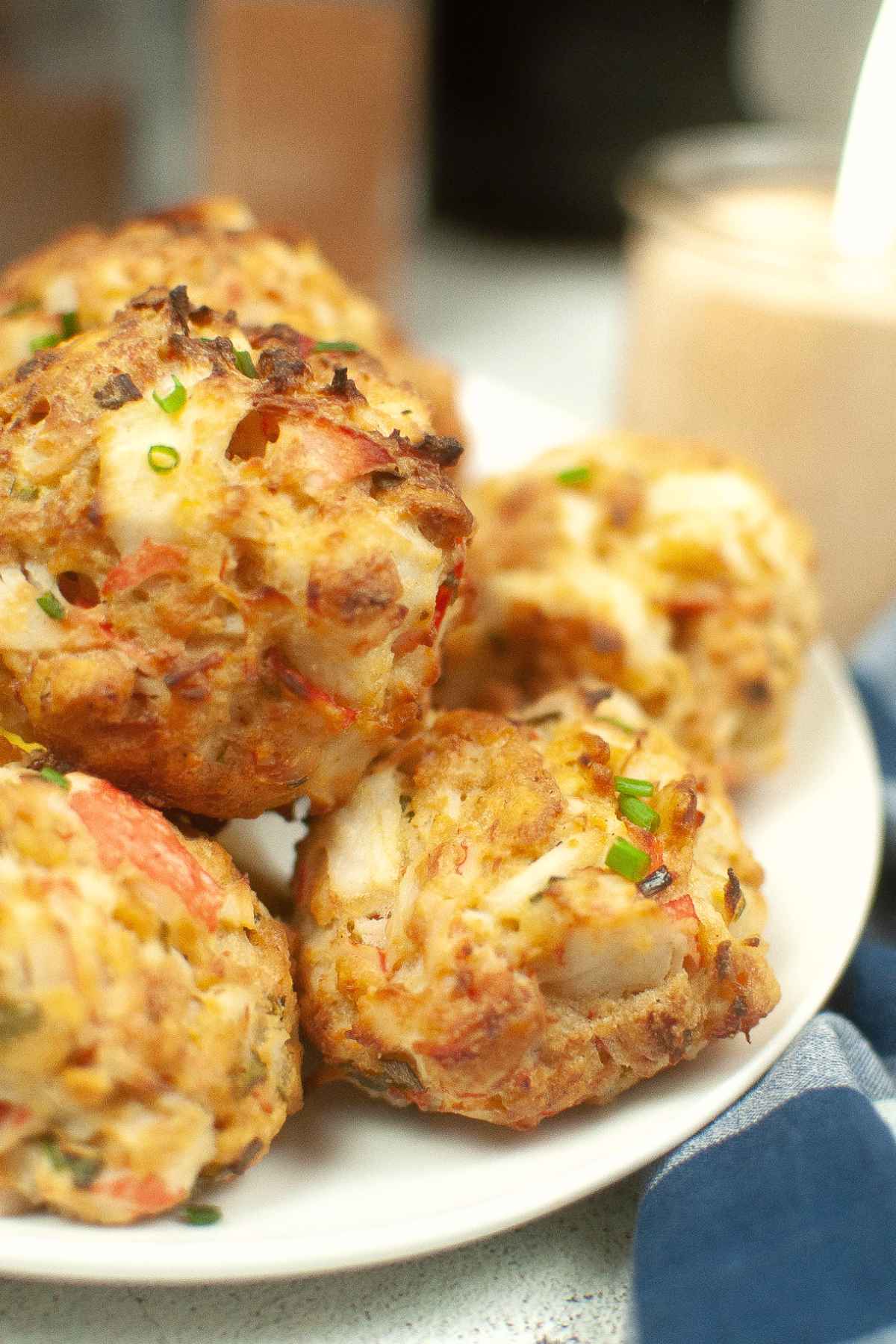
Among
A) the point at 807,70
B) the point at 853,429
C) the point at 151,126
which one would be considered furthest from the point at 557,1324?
the point at 151,126

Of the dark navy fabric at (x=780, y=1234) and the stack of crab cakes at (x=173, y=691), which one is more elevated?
the stack of crab cakes at (x=173, y=691)

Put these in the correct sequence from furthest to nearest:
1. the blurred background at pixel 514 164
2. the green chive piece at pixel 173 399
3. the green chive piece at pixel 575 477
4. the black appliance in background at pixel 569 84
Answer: the black appliance in background at pixel 569 84 → the blurred background at pixel 514 164 → the green chive piece at pixel 575 477 → the green chive piece at pixel 173 399

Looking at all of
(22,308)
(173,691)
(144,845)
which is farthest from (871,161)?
(144,845)

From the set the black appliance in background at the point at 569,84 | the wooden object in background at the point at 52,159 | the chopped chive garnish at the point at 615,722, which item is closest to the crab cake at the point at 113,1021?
the chopped chive garnish at the point at 615,722

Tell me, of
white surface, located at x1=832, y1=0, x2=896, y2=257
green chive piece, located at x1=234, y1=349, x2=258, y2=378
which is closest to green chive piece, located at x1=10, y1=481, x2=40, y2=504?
green chive piece, located at x1=234, y1=349, x2=258, y2=378

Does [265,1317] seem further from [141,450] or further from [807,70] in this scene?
[807,70]

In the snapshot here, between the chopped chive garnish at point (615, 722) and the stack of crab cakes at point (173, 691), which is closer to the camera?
the stack of crab cakes at point (173, 691)

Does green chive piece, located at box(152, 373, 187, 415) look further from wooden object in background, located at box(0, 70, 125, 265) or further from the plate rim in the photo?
wooden object in background, located at box(0, 70, 125, 265)

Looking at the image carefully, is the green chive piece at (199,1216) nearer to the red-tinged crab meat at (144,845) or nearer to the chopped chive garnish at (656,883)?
the red-tinged crab meat at (144,845)
